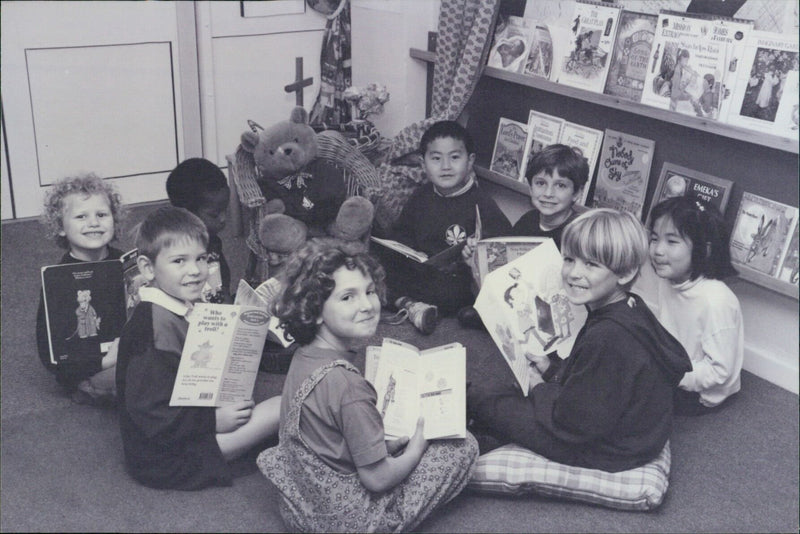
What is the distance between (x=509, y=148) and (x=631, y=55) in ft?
2.11

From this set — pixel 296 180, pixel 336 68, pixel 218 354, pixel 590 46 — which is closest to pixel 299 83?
pixel 336 68

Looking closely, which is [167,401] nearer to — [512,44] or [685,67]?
[685,67]

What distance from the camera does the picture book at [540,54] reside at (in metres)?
2.97

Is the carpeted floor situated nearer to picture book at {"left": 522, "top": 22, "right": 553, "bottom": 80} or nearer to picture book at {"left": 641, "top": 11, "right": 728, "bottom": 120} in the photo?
picture book at {"left": 641, "top": 11, "right": 728, "bottom": 120}

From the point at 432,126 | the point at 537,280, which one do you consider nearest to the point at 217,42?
the point at 432,126

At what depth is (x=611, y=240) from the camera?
1.92 m

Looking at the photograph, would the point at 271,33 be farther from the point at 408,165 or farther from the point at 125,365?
the point at 125,365

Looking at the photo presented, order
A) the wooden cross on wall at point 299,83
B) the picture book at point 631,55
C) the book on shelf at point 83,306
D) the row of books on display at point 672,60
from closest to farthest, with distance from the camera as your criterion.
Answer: the book on shelf at point 83,306, the row of books on display at point 672,60, the picture book at point 631,55, the wooden cross on wall at point 299,83

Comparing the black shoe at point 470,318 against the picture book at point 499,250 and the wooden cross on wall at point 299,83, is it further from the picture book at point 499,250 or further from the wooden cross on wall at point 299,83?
the wooden cross on wall at point 299,83

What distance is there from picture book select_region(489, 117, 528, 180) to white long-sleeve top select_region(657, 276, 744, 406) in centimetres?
93

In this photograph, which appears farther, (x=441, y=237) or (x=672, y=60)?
(x=441, y=237)

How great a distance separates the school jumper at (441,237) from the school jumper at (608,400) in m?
0.87

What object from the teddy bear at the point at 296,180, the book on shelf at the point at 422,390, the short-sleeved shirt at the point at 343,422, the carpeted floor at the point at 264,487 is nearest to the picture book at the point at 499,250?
the carpeted floor at the point at 264,487

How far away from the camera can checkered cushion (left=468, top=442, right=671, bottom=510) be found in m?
1.90
